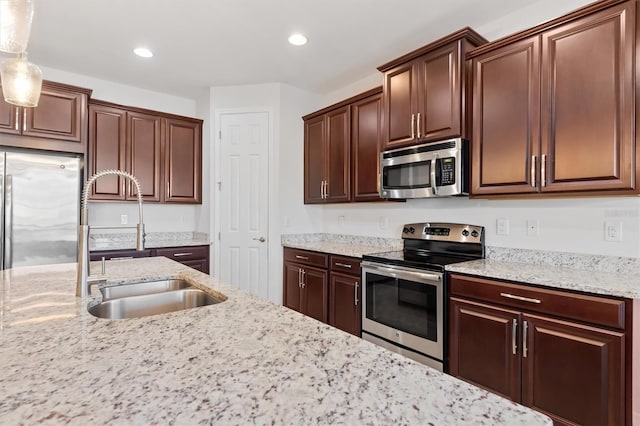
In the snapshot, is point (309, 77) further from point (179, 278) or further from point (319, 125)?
point (179, 278)

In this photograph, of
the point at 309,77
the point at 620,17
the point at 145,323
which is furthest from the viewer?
the point at 309,77

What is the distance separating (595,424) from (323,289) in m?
2.07

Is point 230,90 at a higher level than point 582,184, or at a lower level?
higher

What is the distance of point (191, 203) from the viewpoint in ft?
13.2

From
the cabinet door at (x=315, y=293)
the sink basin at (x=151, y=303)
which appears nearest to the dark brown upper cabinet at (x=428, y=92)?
the cabinet door at (x=315, y=293)

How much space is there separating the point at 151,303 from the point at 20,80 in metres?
1.19

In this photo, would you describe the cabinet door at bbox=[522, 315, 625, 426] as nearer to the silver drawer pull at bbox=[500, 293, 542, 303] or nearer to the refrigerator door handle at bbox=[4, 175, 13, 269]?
the silver drawer pull at bbox=[500, 293, 542, 303]

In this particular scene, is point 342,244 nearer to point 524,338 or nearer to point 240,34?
point 524,338

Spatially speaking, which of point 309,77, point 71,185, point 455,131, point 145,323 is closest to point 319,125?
point 309,77

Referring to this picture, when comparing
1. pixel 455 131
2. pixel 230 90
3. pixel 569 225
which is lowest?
pixel 569 225

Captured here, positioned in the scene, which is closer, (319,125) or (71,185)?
(71,185)

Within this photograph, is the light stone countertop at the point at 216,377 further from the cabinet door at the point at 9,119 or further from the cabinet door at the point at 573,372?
the cabinet door at the point at 9,119

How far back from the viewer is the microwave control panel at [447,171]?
2.36 metres

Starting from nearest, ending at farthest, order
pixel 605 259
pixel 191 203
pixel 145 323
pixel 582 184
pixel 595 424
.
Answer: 1. pixel 145 323
2. pixel 595 424
3. pixel 582 184
4. pixel 605 259
5. pixel 191 203
